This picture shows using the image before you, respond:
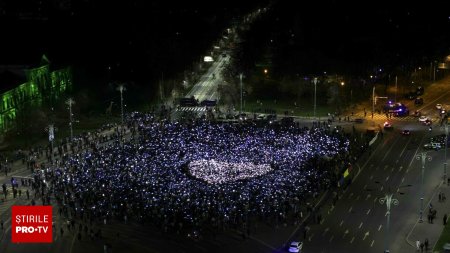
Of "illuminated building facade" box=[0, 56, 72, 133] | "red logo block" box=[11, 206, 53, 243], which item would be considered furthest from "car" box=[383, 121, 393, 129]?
"red logo block" box=[11, 206, 53, 243]

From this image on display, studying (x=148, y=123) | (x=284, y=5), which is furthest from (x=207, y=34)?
(x=148, y=123)

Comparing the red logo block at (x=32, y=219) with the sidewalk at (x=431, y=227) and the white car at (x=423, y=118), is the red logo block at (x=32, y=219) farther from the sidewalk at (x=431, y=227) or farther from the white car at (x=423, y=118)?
the white car at (x=423, y=118)

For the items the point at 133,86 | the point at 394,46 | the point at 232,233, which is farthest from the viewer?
the point at 394,46

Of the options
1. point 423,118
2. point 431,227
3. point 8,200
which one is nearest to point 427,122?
point 423,118

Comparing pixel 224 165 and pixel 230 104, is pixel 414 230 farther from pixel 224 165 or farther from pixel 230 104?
pixel 230 104

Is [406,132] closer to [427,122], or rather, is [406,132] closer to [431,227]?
[427,122]

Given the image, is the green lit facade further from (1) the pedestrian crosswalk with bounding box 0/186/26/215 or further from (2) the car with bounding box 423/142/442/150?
(2) the car with bounding box 423/142/442/150
